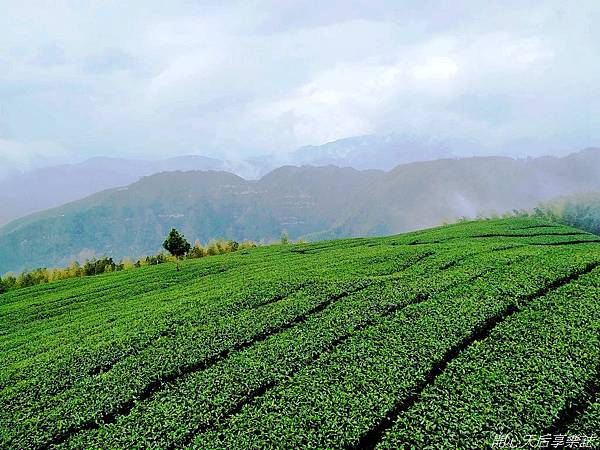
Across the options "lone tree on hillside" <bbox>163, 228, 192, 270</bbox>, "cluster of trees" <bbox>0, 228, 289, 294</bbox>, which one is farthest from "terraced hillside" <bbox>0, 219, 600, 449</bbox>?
"cluster of trees" <bbox>0, 228, 289, 294</bbox>

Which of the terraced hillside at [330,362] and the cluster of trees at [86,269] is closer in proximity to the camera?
the terraced hillside at [330,362]

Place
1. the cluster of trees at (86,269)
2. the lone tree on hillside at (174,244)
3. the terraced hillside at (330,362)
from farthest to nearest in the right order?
the cluster of trees at (86,269)
the lone tree on hillside at (174,244)
the terraced hillside at (330,362)

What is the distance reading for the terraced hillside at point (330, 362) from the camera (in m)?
11.8

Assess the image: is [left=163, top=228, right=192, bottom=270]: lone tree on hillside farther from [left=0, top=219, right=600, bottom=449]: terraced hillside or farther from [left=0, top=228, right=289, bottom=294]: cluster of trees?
[left=0, top=219, right=600, bottom=449]: terraced hillside

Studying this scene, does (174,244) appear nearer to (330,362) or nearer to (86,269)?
(86,269)

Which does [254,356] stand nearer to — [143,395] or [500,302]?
[143,395]

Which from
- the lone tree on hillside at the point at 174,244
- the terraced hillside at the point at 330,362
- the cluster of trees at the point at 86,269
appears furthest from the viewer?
the cluster of trees at the point at 86,269

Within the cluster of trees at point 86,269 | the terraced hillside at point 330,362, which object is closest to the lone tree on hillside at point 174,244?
the cluster of trees at point 86,269

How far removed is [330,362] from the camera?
14.9 m

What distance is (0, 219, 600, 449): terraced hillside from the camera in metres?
11.8

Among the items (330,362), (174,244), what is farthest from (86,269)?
(330,362)

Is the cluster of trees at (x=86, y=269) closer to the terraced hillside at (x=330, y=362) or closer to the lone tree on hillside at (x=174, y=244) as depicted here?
the lone tree on hillside at (x=174, y=244)

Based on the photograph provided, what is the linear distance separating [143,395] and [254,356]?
415 cm

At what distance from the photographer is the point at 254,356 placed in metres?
16.0
